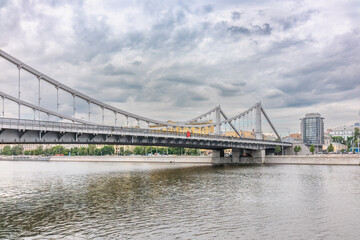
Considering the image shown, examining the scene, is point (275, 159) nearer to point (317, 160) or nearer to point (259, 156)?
point (259, 156)

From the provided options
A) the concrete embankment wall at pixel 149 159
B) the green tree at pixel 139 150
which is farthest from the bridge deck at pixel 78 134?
the green tree at pixel 139 150

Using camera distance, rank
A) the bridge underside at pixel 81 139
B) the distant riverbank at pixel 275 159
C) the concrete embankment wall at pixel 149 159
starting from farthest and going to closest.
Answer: the concrete embankment wall at pixel 149 159
the distant riverbank at pixel 275 159
the bridge underside at pixel 81 139

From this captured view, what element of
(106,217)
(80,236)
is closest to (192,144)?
(106,217)

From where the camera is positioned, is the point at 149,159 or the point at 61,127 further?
the point at 149,159

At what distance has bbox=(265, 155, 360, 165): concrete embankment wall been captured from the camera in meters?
80.8

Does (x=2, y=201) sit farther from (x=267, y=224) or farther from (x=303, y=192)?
(x=303, y=192)

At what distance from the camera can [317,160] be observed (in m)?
86.7

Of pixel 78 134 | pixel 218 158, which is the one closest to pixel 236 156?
pixel 218 158

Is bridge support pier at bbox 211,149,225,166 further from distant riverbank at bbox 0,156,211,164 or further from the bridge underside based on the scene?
the bridge underside

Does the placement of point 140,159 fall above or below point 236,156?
below

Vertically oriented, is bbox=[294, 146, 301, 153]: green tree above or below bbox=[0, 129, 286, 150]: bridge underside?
below

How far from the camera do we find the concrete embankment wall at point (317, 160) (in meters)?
80.8

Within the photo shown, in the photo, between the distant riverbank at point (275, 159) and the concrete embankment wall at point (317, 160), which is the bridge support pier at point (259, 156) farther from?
the concrete embankment wall at point (317, 160)

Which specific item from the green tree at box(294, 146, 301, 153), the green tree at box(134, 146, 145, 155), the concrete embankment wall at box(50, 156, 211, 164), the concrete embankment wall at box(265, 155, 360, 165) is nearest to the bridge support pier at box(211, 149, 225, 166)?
the concrete embankment wall at box(50, 156, 211, 164)
